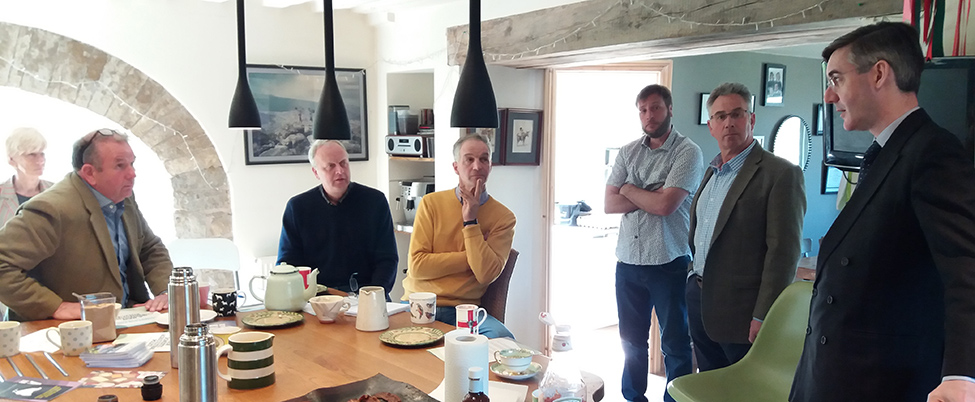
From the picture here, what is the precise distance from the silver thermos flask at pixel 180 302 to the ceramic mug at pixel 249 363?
21cm

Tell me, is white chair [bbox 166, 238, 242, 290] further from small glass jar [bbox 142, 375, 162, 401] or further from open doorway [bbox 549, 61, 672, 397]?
small glass jar [bbox 142, 375, 162, 401]

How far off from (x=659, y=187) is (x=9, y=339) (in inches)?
101

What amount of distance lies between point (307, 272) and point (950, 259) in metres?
1.91

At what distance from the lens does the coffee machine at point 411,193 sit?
477 cm

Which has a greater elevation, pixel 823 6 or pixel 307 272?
pixel 823 6

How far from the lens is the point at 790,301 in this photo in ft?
7.64

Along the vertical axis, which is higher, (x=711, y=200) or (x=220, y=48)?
(x=220, y=48)

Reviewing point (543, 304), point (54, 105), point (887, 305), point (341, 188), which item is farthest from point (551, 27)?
point (54, 105)

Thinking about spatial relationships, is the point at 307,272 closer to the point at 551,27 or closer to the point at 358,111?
the point at 551,27

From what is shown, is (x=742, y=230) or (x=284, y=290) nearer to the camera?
(x=284, y=290)

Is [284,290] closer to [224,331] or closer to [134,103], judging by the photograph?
[224,331]

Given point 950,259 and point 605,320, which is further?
point 605,320

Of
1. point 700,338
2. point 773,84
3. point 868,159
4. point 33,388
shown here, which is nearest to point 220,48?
point 33,388

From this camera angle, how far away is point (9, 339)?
1.86 meters
